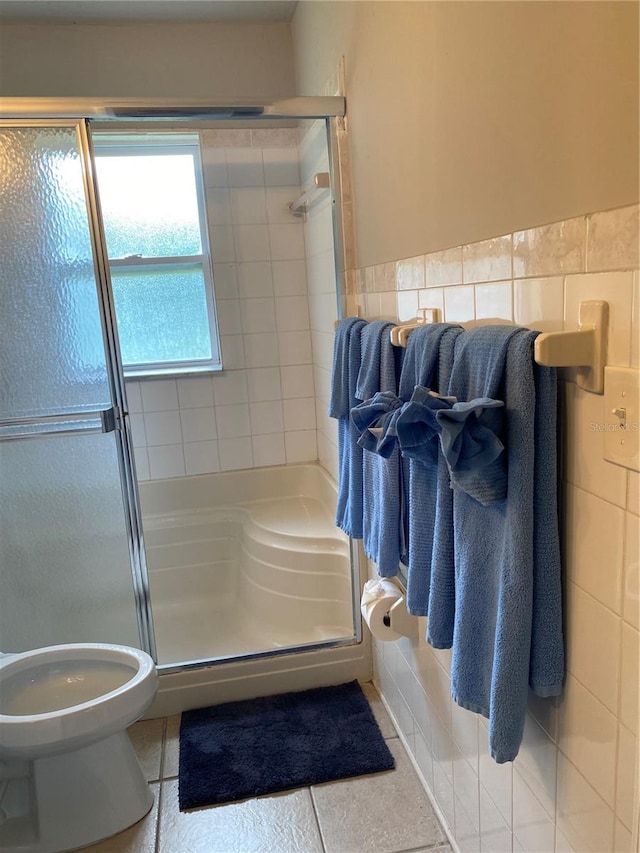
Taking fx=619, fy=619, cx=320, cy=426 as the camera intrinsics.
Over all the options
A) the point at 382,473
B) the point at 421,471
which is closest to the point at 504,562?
the point at 421,471

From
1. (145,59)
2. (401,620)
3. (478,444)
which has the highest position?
(145,59)

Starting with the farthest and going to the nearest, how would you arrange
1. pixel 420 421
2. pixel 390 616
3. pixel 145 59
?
pixel 145 59 < pixel 390 616 < pixel 420 421

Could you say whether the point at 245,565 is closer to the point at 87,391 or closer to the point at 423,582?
the point at 87,391

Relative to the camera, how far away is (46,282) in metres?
1.84

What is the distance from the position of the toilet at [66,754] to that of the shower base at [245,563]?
0.49m

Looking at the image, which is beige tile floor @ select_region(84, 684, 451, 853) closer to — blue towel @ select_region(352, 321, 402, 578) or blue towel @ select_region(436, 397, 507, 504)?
blue towel @ select_region(352, 321, 402, 578)

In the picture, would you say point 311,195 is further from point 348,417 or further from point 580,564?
point 580,564

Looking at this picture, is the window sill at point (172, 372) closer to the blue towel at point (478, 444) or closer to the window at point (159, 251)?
the window at point (159, 251)

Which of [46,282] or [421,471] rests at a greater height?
[46,282]

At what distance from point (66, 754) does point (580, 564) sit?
4.79 feet

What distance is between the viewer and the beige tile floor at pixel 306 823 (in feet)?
5.22

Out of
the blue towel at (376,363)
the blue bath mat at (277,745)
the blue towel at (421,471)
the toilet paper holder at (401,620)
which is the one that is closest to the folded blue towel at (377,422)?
the blue towel at (421,471)

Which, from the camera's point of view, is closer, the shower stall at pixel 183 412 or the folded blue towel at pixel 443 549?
the folded blue towel at pixel 443 549

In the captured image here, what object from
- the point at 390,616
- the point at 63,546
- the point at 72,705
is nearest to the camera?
the point at 390,616
